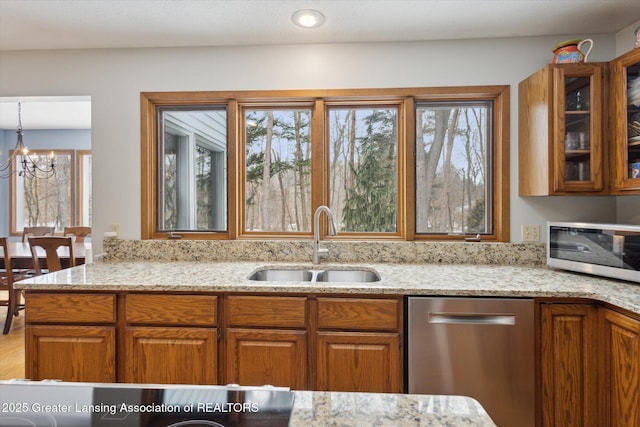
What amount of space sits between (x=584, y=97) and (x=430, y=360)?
1659mm

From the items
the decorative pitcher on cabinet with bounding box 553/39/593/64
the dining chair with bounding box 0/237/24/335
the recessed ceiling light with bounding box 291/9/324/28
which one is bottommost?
the dining chair with bounding box 0/237/24/335

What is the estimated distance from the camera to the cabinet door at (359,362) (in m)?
1.66

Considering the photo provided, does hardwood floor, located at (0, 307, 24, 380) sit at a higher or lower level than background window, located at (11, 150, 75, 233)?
lower

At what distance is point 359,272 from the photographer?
7.27 ft

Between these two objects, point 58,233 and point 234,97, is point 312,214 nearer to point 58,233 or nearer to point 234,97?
point 234,97

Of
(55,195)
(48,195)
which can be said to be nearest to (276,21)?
(55,195)

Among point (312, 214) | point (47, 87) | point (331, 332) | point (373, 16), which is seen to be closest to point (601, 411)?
point (331, 332)

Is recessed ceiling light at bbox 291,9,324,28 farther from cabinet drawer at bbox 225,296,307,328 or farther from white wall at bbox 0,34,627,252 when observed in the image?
cabinet drawer at bbox 225,296,307,328

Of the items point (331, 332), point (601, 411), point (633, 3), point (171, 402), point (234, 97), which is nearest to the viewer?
point (171, 402)

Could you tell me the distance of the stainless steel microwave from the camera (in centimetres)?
166

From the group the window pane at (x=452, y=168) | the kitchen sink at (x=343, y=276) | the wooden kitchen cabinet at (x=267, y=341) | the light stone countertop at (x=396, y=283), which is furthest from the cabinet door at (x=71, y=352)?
the window pane at (x=452, y=168)

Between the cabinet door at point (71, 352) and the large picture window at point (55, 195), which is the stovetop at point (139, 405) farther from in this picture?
the large picture window at point (55, 195)

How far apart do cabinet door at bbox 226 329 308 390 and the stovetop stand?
96 cm

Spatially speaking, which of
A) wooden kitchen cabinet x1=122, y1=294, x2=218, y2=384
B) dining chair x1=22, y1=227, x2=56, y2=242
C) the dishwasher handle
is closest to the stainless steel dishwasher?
the dishwasher handle
